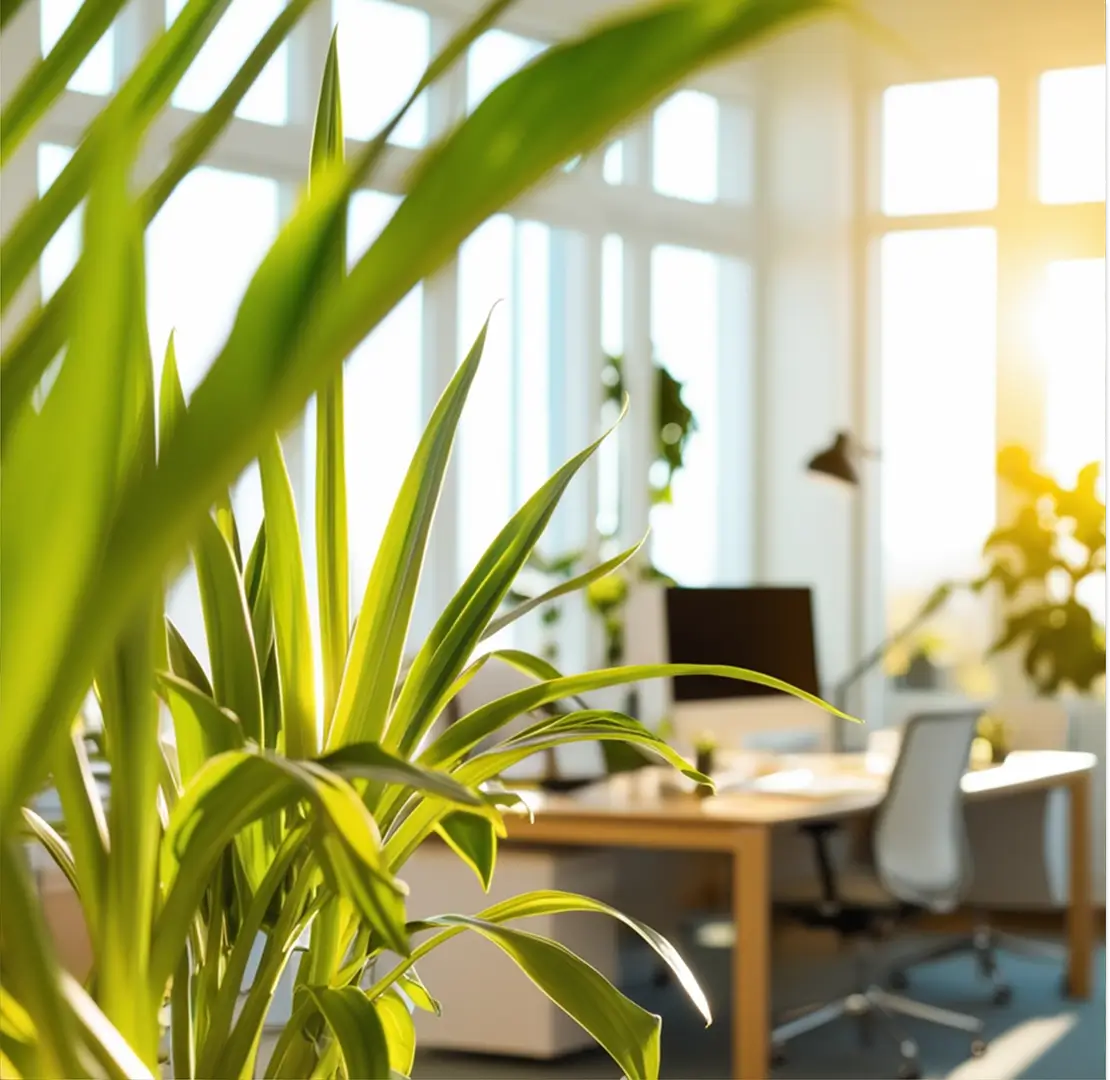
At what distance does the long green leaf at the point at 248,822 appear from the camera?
0.83 m

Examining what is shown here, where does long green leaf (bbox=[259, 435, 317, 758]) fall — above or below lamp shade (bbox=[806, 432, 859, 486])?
below

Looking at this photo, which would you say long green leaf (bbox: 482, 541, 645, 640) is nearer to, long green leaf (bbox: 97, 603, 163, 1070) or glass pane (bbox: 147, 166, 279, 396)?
long green leaf (bbox: 97, 603, 163, 1070)

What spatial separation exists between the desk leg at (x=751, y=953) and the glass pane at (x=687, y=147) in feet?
15.6

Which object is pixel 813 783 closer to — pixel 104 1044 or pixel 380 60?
pixel 380 60

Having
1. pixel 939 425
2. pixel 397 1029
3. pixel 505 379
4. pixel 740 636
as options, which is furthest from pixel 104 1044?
pixel 939 425

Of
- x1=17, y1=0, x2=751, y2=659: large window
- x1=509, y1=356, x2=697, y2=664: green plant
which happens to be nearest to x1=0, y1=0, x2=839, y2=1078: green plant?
x1=17, y1=0, x2=751, y2=659: large window

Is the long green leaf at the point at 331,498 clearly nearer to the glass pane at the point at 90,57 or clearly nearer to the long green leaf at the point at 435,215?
the long green leaf at the point at 435,215

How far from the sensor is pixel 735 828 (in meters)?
4.35

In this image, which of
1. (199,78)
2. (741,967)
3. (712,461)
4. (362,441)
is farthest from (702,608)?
(712,461)

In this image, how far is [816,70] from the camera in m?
8.75

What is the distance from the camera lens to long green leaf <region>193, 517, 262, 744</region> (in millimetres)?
1176

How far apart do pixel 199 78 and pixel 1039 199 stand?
413cm

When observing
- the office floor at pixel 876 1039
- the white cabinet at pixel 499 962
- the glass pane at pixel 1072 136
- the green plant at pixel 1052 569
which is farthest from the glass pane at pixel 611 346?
the white cabinet at pixel 499 962

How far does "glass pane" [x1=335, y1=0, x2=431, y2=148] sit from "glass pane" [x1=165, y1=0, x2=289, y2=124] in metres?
0.26
